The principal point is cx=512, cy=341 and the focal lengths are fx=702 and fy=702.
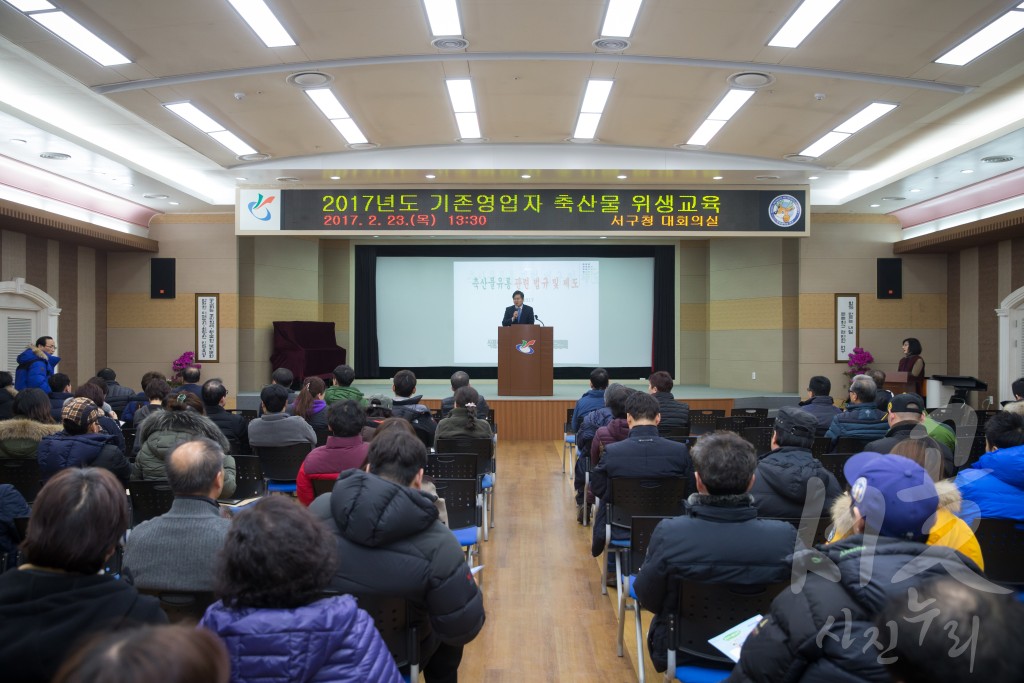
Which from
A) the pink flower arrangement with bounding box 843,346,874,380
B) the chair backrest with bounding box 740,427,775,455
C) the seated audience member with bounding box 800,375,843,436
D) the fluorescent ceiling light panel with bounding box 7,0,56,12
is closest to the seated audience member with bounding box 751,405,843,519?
the chair backrest with bounding box 740,427,775,455

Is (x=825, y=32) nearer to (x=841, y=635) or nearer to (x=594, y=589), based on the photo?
(x=594, y=589)

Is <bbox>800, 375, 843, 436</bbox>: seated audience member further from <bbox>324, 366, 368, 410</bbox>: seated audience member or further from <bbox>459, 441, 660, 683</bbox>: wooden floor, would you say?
<bbox>324, 366, 368, 410</bbox>: seated audience member

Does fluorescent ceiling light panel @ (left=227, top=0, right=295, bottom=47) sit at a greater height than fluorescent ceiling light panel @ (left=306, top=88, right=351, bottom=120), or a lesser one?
greater

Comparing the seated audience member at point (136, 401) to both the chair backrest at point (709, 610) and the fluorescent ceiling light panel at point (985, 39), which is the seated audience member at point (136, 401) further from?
the fluorescent ceiling light panel at point (985, 39)

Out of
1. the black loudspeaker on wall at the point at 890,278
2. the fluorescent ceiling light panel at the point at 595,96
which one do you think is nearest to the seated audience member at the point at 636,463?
the fluorescent ceiling light panel at the point at 595,96

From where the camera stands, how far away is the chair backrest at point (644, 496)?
351 cm

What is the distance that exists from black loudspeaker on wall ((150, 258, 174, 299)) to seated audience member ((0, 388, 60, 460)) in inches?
298

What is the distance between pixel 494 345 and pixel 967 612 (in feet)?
39.3

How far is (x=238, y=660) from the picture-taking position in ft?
4.16

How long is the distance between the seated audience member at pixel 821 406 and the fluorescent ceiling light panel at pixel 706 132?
3065 mm

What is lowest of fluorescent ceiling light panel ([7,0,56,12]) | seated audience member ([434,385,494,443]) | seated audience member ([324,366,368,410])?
seated audience member ([434,385,494,443])

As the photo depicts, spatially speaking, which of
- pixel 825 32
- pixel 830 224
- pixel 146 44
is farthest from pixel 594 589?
pixel 830 224

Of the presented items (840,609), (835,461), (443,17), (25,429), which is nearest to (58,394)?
(25,429)

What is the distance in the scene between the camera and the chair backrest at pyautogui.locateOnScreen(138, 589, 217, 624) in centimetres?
196
